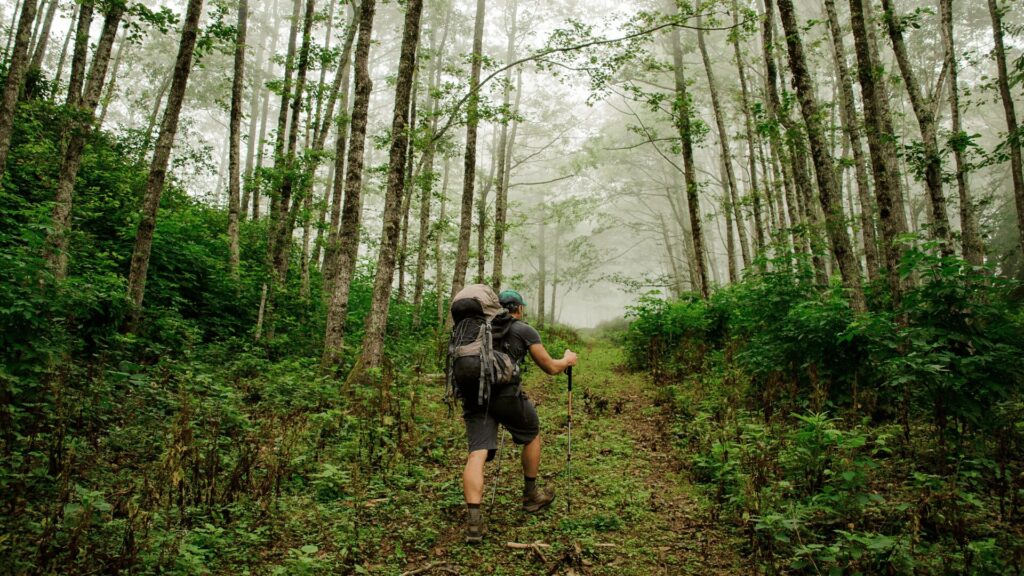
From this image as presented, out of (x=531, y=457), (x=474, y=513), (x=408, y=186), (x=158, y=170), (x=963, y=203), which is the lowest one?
(x=474, y=513)

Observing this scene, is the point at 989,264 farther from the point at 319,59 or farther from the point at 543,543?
the point at 319,59

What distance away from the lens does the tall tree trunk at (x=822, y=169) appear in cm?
756

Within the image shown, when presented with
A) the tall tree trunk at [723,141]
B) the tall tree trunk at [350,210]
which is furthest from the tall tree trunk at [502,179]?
the tall tree trunk at [723,141]

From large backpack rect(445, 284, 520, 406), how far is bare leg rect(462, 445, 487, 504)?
1.52ft

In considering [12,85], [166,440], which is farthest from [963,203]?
[12,85]

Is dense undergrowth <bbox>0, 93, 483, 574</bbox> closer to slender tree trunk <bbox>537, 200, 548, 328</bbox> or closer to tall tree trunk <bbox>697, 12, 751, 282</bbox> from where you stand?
tall tree trunk <bbox>697, 12, 751, 282</bbox>

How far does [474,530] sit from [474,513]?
0.13 m

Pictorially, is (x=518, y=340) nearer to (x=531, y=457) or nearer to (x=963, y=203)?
(x=531, y=457)

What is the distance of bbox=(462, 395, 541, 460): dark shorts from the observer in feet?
14.7

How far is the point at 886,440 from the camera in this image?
5.10 metres

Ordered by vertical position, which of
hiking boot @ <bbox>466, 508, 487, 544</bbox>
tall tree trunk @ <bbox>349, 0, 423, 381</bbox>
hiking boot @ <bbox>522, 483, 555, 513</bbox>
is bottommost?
hiking boot @ <bbox>466, 508, 487, 544</bbox>

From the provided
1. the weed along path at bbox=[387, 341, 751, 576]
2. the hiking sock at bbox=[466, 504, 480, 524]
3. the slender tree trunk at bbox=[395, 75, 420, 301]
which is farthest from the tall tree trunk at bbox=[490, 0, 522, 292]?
the hiking sock at bbox=[466, 504, 480, 524]

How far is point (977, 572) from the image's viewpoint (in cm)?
296

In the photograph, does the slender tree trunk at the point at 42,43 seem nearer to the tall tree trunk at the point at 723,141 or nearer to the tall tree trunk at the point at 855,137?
the tall tree trunk at the point at 723,141
